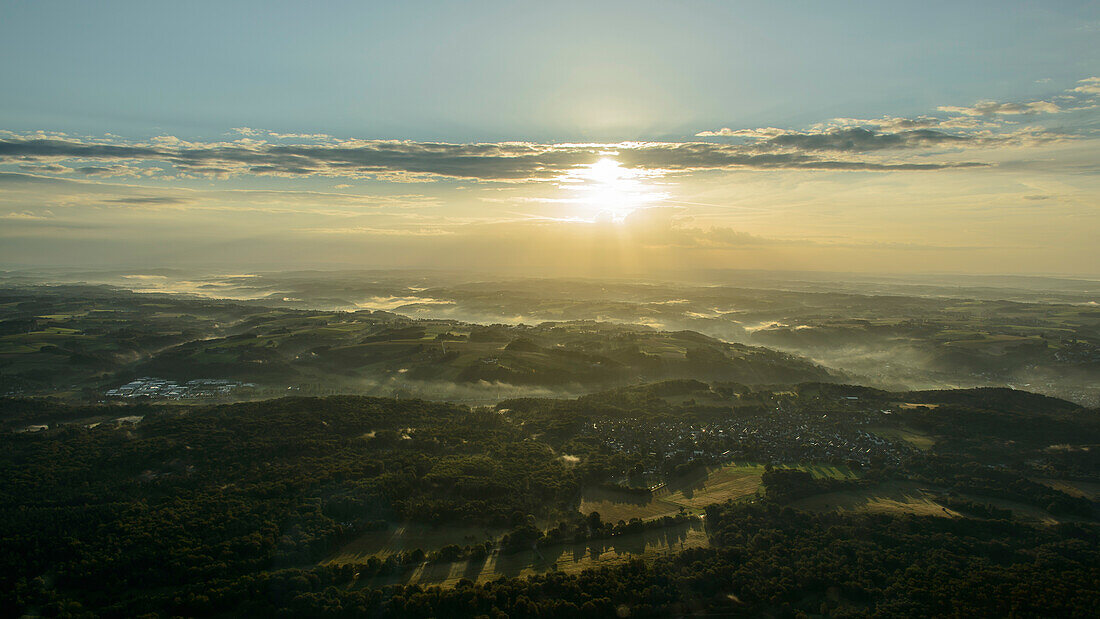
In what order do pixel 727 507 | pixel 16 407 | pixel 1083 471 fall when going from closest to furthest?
pixel 727 507
pixel 1083 471
pixel 16 407

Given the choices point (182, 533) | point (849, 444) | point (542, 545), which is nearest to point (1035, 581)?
point (849, 444)

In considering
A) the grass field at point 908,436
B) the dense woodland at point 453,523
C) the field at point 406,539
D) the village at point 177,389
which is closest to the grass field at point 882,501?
the dense woodland at point 453,523

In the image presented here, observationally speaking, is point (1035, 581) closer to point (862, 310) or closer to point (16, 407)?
point (16, 407)

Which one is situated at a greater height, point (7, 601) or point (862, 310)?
point (7, 601)

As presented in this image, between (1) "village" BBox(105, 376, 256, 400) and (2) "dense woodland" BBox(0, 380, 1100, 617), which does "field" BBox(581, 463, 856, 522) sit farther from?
(1) "village" BBox(105, 376, 256, 400)

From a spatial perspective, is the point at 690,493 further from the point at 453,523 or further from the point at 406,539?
the point at 406,539

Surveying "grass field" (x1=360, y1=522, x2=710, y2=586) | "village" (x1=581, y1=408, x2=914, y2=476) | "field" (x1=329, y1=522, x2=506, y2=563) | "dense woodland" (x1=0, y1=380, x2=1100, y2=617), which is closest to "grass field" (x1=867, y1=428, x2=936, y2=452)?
"village" (x1=581, y1=408, x2=914, y2=476)


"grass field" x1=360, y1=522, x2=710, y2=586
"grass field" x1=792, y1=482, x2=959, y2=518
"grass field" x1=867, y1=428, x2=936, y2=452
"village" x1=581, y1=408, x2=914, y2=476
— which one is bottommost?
"grass field" x1=867, y1=428, x2=936, y2=452
